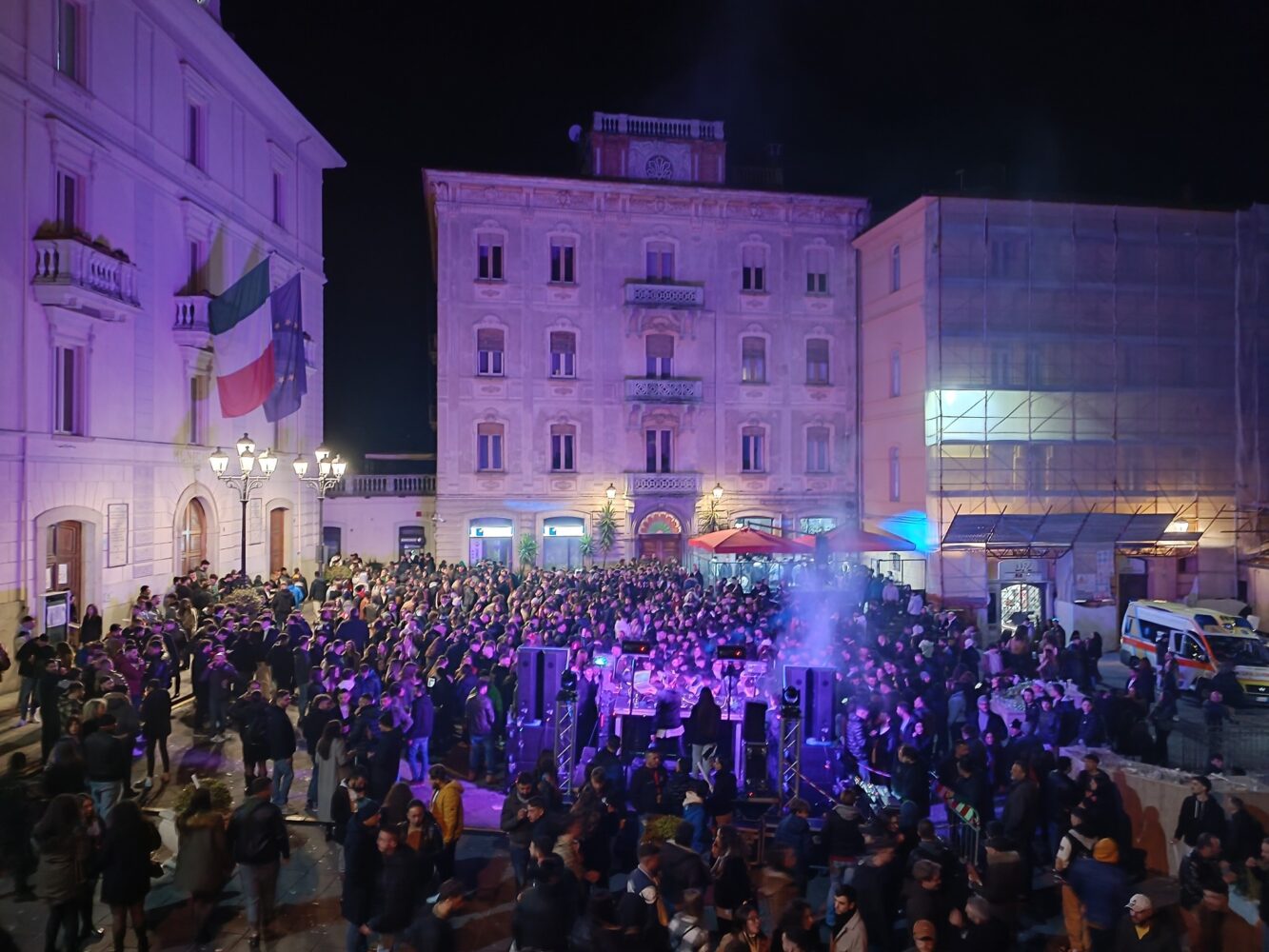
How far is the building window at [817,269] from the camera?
3266cm

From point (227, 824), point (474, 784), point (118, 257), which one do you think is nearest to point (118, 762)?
point (227, 824)

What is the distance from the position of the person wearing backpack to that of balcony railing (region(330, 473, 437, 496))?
A: 78.8ft

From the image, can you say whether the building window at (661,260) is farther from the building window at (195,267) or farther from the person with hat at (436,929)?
the person with hat at (436,929)

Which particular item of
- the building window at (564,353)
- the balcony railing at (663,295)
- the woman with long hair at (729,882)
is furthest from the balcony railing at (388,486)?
the woman with long hair at (729,882)

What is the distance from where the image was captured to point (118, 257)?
18.9 meters

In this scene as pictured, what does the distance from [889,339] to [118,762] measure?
26.9 meters

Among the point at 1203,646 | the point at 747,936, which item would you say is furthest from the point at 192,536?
the point at 1203,646

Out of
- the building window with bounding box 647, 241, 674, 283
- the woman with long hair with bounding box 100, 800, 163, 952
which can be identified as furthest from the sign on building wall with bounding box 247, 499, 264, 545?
the woman with long hair with bounding box 100, 800, 163, 952

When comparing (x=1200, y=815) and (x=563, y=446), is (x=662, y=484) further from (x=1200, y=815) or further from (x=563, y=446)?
(x=1200, y=815)

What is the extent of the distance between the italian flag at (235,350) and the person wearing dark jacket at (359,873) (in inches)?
636

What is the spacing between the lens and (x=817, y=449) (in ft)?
108

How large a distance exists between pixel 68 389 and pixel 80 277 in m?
2.43

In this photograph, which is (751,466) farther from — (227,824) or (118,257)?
(227,824)

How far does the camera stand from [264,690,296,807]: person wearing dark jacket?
10.6 meters
